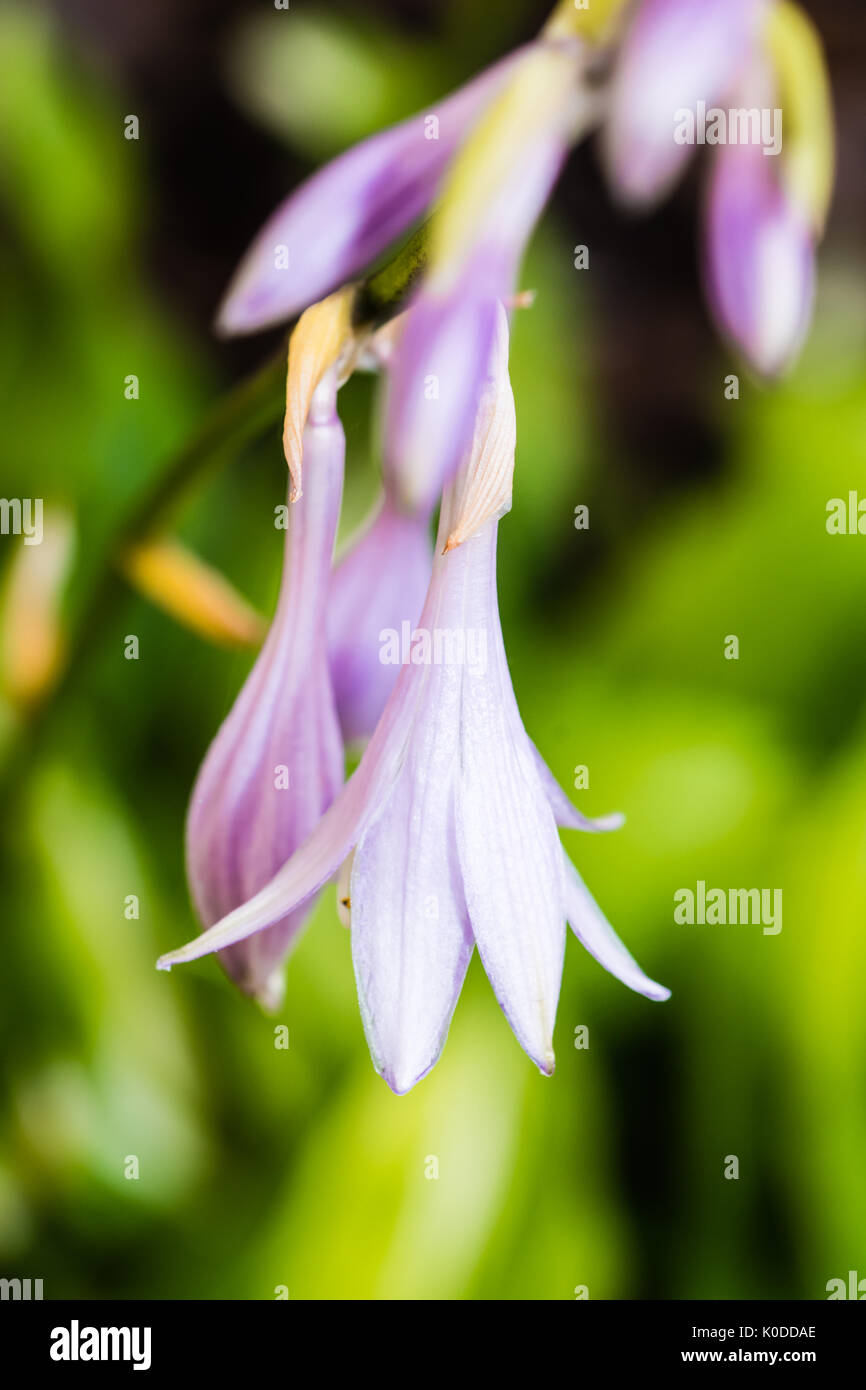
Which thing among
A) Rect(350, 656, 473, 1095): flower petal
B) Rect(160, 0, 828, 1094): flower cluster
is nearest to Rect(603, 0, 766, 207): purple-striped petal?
Rect(160, 0, 828, 1094): flower cluster

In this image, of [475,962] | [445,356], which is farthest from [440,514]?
[475,962]

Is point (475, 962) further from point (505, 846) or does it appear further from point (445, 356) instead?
point (445, 356)

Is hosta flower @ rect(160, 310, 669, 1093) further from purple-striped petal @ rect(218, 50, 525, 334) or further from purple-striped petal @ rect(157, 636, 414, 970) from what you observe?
purple-striped petal @ rect(218, 50, 525, 334)

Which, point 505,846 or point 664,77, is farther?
point 505,846

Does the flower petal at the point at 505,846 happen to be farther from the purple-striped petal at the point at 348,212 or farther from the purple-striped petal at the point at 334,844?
the purple-striped petal at the point at 348,212

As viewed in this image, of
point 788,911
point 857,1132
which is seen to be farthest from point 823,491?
point 857,1132
